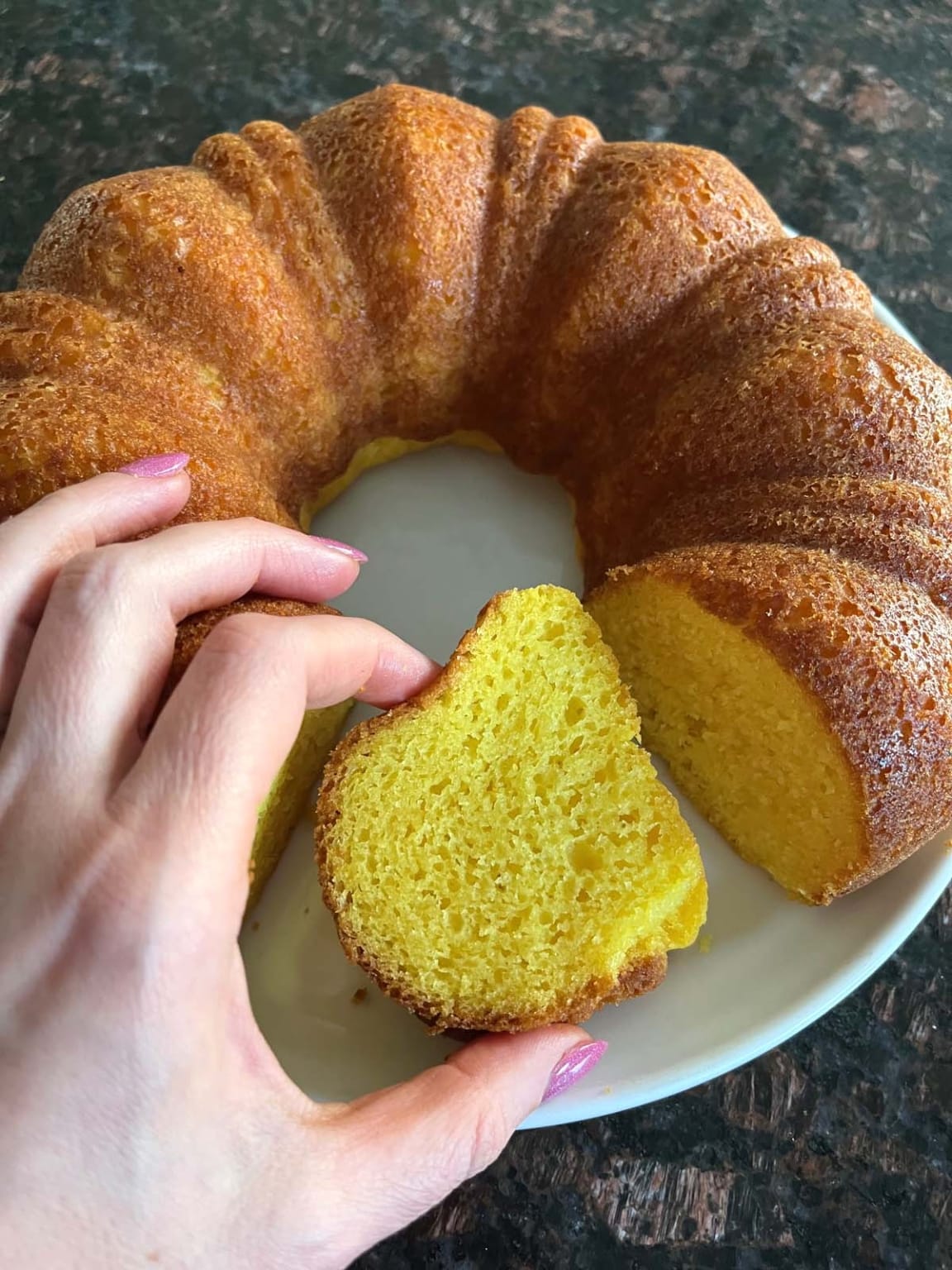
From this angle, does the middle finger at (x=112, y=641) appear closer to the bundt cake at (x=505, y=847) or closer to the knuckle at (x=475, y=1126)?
the bundt cake at (x=505, y=847)

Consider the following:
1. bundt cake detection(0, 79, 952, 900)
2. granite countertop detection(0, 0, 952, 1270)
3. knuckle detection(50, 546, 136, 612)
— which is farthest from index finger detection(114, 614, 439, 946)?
granite countertop detection(0, 0, 952, 1270)

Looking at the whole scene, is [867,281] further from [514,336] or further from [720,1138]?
[720,1138]

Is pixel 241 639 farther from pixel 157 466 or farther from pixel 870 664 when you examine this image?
pixel 870 664

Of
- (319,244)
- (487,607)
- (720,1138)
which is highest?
(319,244)

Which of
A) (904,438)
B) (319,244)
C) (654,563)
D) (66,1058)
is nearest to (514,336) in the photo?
(319,244)

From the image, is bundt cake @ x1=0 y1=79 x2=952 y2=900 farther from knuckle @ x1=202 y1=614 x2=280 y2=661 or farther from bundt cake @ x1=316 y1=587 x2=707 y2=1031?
knuckle @ x1=202 y1=614 x2=280 y2=661

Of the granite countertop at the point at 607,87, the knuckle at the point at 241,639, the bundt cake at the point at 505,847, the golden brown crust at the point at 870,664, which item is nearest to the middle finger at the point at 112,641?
the knuckle at the point at 241,639
